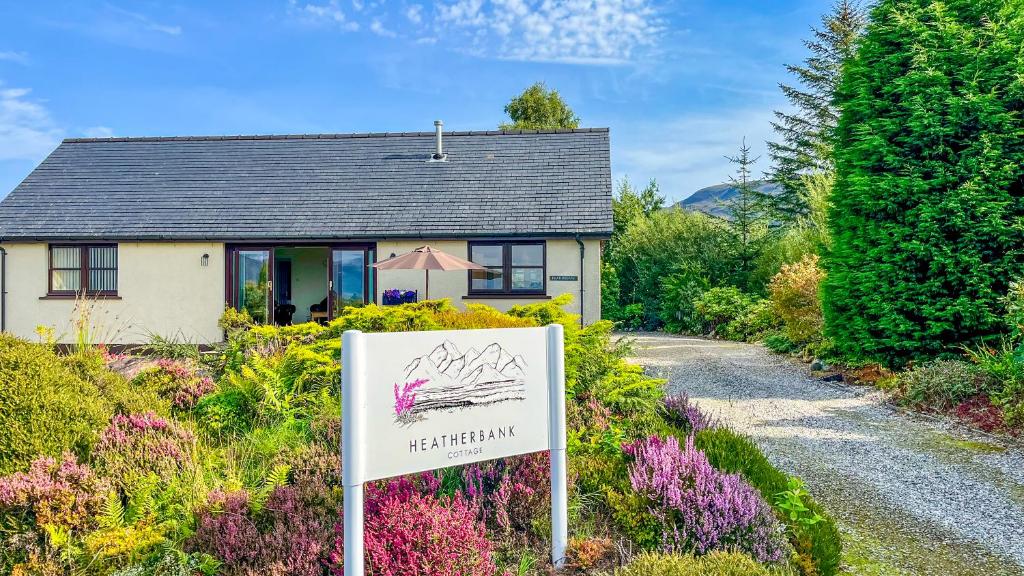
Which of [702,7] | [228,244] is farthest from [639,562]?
[228,244]

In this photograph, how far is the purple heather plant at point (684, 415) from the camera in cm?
457

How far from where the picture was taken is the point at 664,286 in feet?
63.7

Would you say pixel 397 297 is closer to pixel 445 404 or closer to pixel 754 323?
pixel 445 404

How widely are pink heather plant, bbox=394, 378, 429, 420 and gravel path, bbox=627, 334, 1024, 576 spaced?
2669 millimetres

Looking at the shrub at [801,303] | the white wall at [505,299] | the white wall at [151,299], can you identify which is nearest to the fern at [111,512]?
the white wall at [505,299]

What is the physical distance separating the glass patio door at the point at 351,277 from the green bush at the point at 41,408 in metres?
8.89

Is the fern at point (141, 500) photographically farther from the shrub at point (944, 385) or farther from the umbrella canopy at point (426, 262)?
the shrub at point (944, 385)

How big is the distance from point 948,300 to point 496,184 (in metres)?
9.38

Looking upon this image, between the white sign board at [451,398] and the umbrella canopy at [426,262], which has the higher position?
the umbrella canopy at [426,262]

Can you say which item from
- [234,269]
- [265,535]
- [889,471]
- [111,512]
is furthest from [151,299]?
[889,471]

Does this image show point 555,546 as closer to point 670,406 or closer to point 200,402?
point 670,406

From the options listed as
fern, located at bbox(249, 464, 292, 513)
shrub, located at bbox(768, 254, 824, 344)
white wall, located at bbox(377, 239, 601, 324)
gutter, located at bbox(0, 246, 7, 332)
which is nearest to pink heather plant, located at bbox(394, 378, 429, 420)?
fern, located at bbox(249, 464, 292, 513)

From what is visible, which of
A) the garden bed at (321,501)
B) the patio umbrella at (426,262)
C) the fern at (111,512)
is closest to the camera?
the garden bed at (321,501)

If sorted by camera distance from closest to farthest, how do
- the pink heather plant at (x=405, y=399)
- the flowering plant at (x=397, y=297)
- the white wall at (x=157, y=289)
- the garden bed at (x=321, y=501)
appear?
the pink heather plant at (x=405, y=399)
the garden bed at (x=321, y=501)
the flowering plant at (x=397, y=297)
the white wall at (x=157, y=289)
